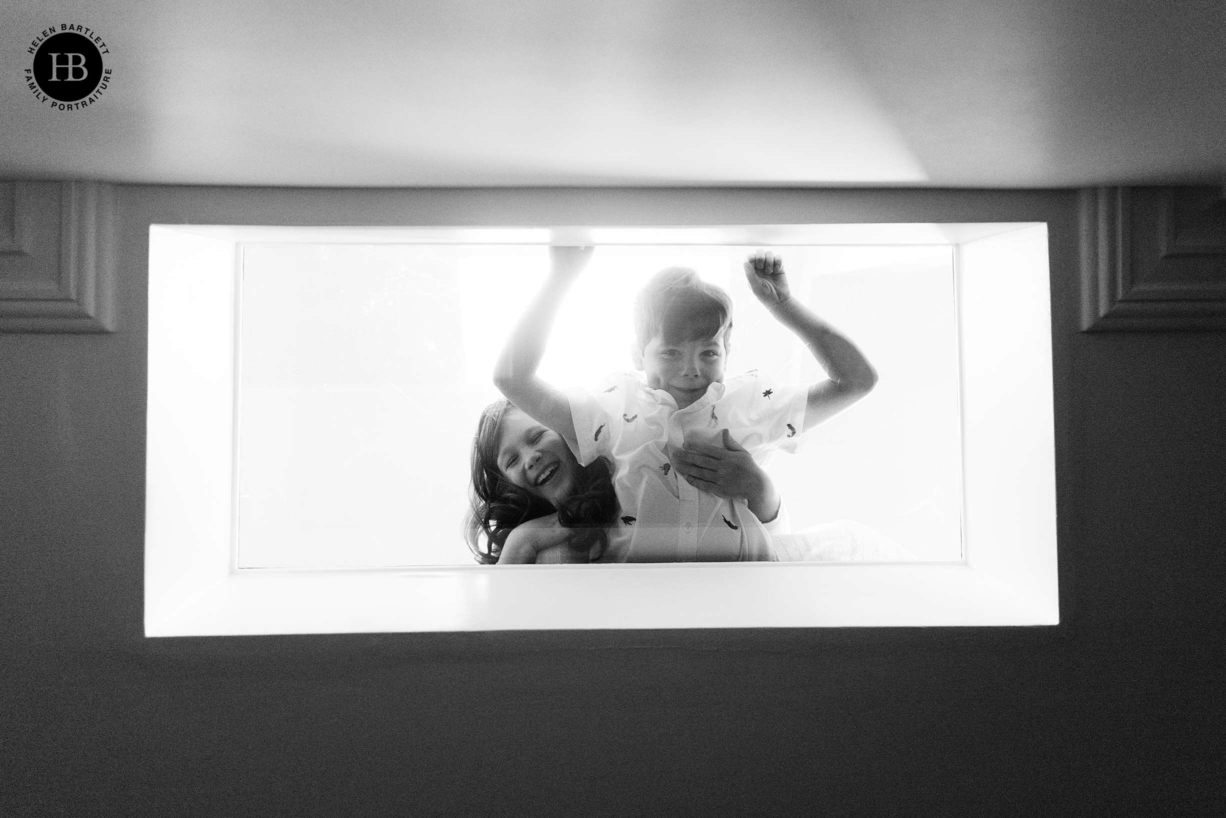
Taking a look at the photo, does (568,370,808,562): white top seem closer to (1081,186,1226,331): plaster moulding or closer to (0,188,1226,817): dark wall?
(0,188,1226,817): dark wall

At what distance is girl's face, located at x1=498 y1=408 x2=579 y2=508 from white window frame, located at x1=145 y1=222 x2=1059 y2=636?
0.47ft

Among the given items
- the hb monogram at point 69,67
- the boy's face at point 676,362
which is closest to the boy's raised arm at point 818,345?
the boy's face at point 676,362

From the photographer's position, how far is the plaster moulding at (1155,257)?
1.06 metres

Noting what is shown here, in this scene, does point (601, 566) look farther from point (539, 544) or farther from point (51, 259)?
point (51, 259)

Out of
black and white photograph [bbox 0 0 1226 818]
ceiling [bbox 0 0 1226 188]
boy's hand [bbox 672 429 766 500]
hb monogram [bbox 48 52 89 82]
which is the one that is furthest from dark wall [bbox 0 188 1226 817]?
hb monogram [bbox 48 52 89 82]

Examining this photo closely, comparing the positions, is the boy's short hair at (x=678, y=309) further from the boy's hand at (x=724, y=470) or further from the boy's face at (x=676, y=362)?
the boy's hand at (x=724, y=470)

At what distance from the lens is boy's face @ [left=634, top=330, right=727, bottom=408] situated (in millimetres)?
1217

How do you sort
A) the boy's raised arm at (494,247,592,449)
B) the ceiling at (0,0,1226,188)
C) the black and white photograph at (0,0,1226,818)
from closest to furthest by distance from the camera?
the ceiling at (0,0,1226,188)
the black and white photograph at (0,0,1226,818)
the boy's raised arm at (494,247,592,449)

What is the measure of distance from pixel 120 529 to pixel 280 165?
53 cm

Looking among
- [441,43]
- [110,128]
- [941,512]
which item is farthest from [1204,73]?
[110,128]

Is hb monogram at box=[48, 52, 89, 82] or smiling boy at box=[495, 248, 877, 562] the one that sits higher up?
hb monogram at box=[48, 52, 89, 82]

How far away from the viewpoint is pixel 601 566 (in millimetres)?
1217

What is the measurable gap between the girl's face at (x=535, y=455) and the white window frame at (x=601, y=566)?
14 cm

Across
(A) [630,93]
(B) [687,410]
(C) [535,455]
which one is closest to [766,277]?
(B) [687,410]
